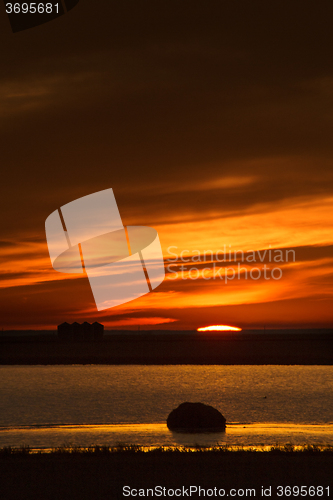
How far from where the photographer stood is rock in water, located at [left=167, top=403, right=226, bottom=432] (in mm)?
32156

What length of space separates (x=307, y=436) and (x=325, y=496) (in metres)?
18.6

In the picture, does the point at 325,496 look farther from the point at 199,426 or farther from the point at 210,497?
the point at 199,426

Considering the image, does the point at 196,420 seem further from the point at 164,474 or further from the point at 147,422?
the point at 164,474

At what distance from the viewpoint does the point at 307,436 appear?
30.8 metres

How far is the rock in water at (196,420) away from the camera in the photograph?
32.2 metres

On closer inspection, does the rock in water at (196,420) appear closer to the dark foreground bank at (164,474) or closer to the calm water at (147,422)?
the calm water at (147,422)

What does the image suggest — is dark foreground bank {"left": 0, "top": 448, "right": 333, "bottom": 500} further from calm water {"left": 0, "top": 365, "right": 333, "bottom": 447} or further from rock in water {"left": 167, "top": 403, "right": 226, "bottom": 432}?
rock in water {"left": 167, "top": 403, "right": 226, "bottom": 432}

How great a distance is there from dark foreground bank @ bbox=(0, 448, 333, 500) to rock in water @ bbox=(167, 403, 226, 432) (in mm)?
12759

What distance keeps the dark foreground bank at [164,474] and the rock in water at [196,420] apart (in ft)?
41.9

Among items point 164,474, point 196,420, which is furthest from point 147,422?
point 164,474

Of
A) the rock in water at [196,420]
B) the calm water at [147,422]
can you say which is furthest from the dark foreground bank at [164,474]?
the rock in water at [196,420]

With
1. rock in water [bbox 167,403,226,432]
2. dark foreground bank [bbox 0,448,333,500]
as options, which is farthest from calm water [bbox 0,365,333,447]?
dark foreground bank [bbox 0,448,333,500]

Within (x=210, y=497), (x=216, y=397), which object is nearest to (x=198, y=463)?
(x=210, y=497)

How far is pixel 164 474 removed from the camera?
50.8 ft
